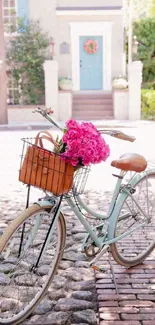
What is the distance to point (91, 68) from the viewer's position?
21.3 meters

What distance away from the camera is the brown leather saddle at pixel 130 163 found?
375 cm

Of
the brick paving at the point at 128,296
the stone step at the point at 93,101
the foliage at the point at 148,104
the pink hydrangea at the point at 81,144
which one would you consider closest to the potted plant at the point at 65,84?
the stone step at the point at 93,101

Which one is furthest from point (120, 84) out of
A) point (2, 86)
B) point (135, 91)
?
point (2, 86)

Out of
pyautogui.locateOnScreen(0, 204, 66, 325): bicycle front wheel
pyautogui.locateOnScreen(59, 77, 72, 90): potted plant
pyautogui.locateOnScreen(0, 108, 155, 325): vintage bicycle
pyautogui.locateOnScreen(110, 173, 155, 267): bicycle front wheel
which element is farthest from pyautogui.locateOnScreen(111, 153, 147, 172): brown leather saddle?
pyautogui.locateOnScreen(59, 77, 72, 90): potted plant

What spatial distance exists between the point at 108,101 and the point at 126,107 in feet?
3.53

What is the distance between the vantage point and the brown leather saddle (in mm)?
3754

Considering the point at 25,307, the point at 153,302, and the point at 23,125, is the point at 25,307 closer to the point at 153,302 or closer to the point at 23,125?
the point at 153,302

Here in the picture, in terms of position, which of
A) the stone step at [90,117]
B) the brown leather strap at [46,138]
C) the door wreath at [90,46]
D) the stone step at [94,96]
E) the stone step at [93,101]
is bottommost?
the stone step at [90,117]

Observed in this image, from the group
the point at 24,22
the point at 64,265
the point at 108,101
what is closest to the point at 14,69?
the point at 24,22

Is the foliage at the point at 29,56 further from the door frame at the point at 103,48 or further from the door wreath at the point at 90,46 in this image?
the door wreath at the point at 90,46

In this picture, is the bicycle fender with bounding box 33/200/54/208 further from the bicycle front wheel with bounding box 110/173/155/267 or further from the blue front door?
the blue front door

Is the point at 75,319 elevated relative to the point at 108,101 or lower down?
lower down

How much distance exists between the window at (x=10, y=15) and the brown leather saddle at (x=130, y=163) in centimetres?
1778

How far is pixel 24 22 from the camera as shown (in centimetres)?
2067
